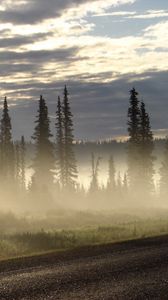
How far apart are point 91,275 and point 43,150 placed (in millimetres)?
57410

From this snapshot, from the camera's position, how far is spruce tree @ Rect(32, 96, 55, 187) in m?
68.1

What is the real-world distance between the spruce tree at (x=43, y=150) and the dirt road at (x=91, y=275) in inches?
2096

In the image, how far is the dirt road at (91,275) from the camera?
992cm

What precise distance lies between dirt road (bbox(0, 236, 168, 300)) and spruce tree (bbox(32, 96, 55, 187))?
53248 millimetres

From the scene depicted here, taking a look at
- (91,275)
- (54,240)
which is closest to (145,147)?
(54,240)

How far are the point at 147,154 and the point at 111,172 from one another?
4806 centimetres

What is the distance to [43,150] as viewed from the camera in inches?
2694

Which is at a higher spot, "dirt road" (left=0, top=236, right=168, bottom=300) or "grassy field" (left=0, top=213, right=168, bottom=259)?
"dirt road" (left=0, top=236, right=168, bottom=300)

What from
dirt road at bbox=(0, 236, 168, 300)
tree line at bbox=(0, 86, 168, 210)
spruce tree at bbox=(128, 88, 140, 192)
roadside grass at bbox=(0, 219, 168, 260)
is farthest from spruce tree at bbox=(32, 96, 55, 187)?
dirt road at bbox=(0, 236, 168, 300)

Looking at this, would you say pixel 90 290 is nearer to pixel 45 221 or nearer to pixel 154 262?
pixel 154 262

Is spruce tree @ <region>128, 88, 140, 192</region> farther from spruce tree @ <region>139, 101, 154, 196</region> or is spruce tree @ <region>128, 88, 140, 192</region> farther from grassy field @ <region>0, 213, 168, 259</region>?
grassy field @ <region>0, 213, 168, 259</region>

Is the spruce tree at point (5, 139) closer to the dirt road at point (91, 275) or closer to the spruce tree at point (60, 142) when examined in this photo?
the spruce tree at point (60, 142)

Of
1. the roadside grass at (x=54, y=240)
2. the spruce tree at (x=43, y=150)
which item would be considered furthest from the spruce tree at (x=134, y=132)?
the roadside grass at (x=54, y=240)

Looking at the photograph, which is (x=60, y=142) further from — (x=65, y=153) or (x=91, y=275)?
(x=91, y=275)
